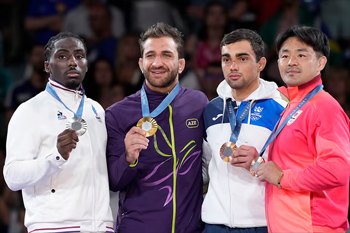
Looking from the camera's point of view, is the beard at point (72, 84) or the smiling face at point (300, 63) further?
the beard at point (72, 84)

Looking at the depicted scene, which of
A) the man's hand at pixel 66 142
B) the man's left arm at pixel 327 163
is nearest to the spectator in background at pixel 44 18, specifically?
the man's hand at pixel 66 142

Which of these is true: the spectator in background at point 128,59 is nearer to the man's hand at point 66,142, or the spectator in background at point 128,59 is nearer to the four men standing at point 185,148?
the four men standing at point 185,148

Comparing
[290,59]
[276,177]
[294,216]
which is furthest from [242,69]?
[294,216]

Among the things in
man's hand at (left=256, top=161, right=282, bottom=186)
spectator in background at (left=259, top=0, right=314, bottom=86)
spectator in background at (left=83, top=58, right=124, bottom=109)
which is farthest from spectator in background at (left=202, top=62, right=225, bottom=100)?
man's hand at (left=256, top=161, right=282, bottom=186)

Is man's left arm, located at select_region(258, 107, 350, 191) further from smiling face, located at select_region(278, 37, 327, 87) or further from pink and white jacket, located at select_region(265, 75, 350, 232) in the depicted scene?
smiling face, located at select_region(278, 37, 327, 87)

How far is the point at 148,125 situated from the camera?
11.9 feet

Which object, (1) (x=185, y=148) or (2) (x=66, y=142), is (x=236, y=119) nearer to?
(1) (x=185, y=148)

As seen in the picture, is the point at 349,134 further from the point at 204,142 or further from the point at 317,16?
the point at 317,16

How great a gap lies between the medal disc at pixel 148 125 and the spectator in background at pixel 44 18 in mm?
4385

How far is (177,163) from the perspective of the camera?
147 inches

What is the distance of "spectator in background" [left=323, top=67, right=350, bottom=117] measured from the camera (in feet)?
22.0

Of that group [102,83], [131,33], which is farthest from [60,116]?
[131,33]

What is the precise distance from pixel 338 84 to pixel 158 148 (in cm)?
379

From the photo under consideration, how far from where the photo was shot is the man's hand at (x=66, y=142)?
10.8ft
